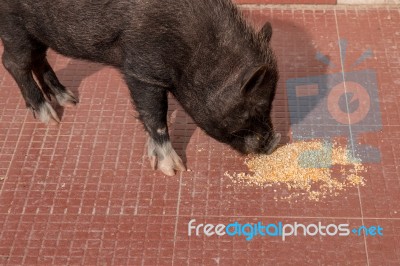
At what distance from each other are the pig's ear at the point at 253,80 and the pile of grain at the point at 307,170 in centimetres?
104

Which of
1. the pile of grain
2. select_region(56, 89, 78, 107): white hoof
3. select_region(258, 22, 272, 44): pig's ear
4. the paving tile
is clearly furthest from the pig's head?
select_region(56, 89, 78, 107): white hoof

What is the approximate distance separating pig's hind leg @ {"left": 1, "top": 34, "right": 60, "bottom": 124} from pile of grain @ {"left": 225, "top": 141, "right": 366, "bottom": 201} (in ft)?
5.89

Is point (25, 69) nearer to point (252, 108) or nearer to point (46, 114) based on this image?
point (46, 114)

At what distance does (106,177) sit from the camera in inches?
193

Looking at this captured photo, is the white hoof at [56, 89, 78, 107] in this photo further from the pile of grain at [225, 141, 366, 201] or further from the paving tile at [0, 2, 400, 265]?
the pile of grain at [225, 141, 366, 201]

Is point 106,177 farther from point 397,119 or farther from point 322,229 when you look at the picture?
point 397,119

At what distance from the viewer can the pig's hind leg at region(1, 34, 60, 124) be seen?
482cm

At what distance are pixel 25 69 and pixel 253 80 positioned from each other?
7.26 ft

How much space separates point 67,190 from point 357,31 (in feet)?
11.0

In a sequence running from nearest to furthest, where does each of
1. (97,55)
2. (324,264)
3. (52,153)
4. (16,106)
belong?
(324,264) < (97,55) < (52,153) < (16,106)

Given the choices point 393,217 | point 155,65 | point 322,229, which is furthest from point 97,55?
point 393,217

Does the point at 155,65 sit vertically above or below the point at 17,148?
above

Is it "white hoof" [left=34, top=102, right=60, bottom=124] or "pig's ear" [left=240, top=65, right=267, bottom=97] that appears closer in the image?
"pig's ear" [left=240, top=65, right=267, bottom=97]

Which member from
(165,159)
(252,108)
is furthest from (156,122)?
(252,108)
